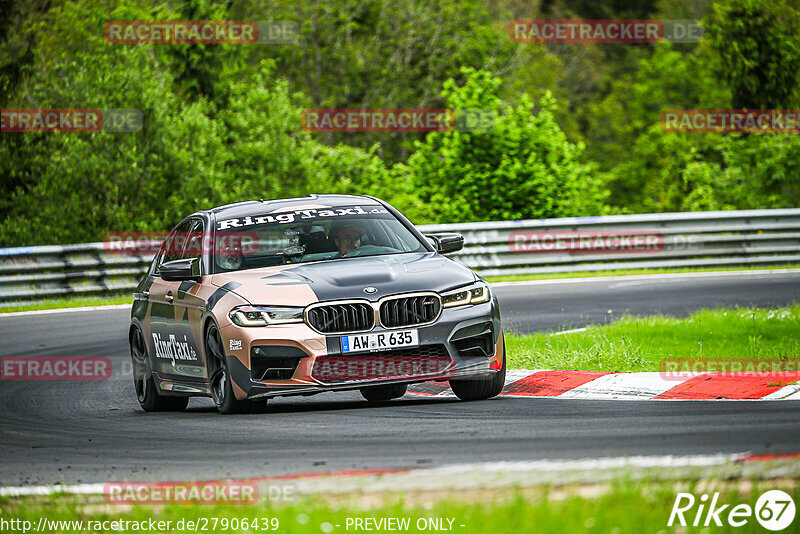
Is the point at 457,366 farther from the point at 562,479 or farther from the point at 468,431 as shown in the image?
the point at 562,479

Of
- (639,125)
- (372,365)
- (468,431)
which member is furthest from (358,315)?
(639,125)

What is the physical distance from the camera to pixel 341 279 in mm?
9336

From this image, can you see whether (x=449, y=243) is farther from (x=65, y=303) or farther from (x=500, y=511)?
(x=65, y=303)

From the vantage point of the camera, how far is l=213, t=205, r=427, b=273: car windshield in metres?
10.2

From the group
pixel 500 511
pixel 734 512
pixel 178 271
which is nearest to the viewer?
pixel 734 512

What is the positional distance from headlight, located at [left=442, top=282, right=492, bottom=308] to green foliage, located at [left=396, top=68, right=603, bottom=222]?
19.0 metres

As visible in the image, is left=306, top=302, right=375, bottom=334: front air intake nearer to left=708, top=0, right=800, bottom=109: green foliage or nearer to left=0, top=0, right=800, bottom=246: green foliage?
left=0, top=0, right=800, bottom=246: green foliage

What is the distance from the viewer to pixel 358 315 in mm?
9117

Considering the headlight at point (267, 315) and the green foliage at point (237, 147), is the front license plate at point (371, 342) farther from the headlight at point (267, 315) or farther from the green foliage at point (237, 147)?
the green foliage at point (237, 147)

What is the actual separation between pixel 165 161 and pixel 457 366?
64.5ft

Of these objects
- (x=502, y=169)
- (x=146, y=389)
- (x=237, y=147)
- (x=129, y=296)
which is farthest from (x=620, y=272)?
(x=146, y=389)

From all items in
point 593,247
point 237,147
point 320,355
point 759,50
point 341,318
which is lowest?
point 593,247

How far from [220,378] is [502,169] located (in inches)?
Answer: 778

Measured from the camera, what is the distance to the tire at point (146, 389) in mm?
10977
